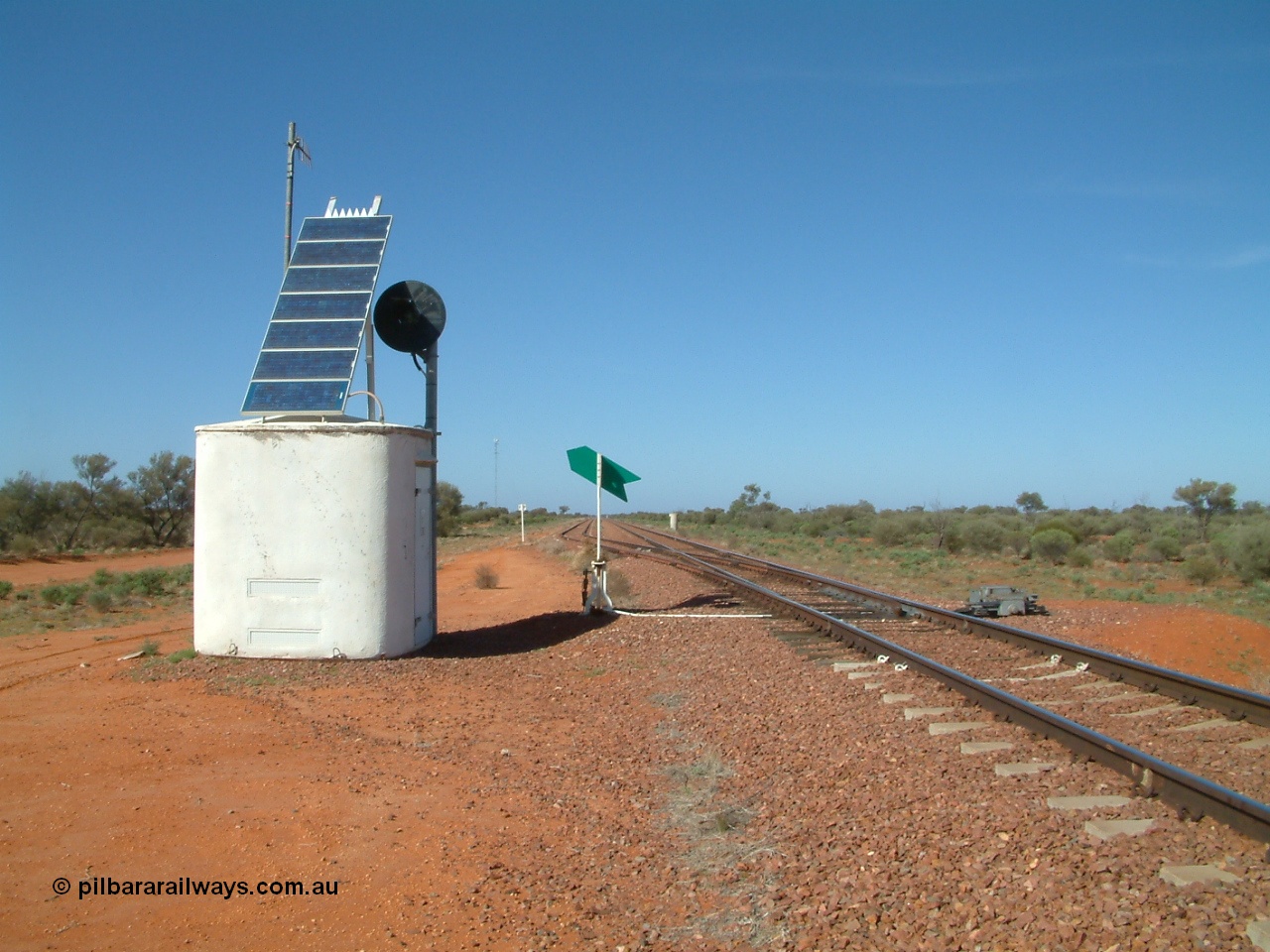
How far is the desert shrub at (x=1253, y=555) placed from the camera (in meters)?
27.1

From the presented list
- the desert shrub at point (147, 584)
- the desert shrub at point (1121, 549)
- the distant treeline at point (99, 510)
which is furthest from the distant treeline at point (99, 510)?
the desert shrub at point (1121, 549)

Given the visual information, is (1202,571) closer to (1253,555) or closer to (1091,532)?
(1253,555)

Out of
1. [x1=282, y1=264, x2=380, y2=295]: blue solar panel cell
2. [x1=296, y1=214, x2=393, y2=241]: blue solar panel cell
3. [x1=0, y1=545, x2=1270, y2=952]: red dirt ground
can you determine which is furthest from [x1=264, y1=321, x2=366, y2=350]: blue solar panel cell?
[x1=0, y1=545, x2=1270, y2=952]: red dirt ground

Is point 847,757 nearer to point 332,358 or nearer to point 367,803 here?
point 367,803

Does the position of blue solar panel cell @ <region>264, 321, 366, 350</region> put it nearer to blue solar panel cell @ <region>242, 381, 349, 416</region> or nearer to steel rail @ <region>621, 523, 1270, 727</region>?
blue solar panel cell @ <region>242, 381, 349, 416</region>

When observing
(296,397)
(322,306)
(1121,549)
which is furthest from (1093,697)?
(1121,549)

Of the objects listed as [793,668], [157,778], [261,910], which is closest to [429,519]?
[793,668]

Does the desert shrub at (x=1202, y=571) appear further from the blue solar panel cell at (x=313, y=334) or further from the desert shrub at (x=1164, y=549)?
the blue solar panel cell at (x=313, y=334)

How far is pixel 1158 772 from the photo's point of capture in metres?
6.10

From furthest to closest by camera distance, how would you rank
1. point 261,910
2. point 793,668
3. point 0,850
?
1. point 793,668
2. point 0,850
3. point 261,910

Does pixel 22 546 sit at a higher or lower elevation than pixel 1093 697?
higher

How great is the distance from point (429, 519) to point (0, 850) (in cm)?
764

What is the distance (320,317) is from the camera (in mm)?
12914

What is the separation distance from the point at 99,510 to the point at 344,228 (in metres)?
41.3
